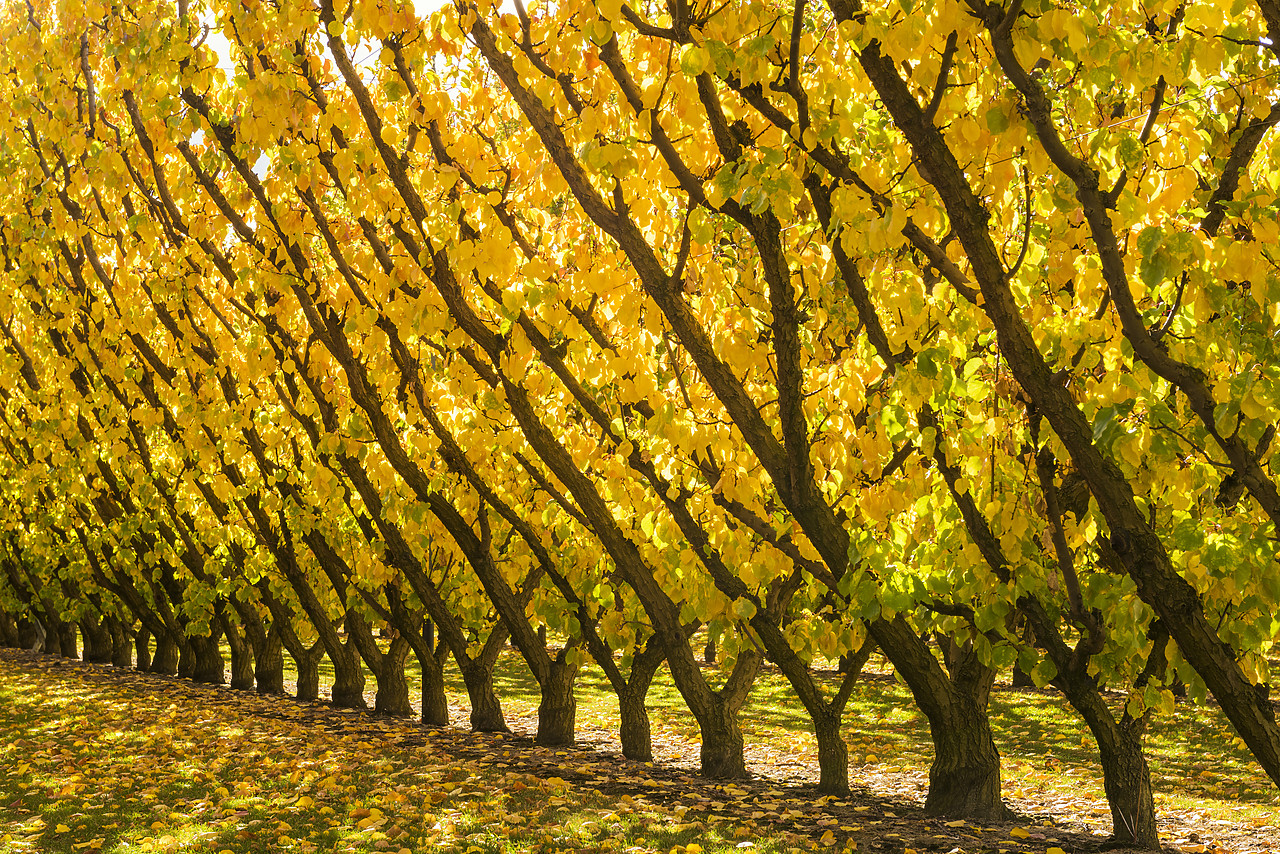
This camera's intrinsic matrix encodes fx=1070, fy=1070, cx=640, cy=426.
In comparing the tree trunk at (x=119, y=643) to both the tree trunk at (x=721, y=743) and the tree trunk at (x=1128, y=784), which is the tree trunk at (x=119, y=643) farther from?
the tree trunk at (x=1128, y=784)

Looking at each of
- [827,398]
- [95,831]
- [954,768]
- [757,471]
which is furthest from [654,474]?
[95,831]

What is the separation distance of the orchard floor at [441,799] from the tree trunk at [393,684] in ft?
1.98

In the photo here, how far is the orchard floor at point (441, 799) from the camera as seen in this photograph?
564 centimetres

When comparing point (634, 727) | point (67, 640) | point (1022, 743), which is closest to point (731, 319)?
point (634, 727)

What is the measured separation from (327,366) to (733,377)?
494 centimetres

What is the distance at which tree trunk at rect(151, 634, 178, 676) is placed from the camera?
1678 cm

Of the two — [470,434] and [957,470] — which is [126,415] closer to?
[470,434]

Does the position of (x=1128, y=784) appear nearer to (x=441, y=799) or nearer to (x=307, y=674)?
(x=441, y=799)

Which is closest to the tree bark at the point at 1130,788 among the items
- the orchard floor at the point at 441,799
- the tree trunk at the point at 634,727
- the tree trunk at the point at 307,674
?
the orchard floor at the point at 441,799

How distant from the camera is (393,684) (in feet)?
39.1

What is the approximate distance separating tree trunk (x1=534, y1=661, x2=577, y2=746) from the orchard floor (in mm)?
248

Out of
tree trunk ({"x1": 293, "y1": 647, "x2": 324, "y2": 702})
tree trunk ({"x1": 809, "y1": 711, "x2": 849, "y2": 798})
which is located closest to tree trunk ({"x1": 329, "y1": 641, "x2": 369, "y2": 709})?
tree trunk ({"x1": 293, "y1": 647, "x2": 324, "y2": 702})

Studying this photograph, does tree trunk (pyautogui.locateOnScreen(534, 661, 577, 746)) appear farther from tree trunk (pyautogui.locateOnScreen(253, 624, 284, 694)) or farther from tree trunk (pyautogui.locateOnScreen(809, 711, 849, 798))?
tree trunk (pyautogui.locateOnScreen(253, 624, 284, 694))

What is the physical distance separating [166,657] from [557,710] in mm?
10136
